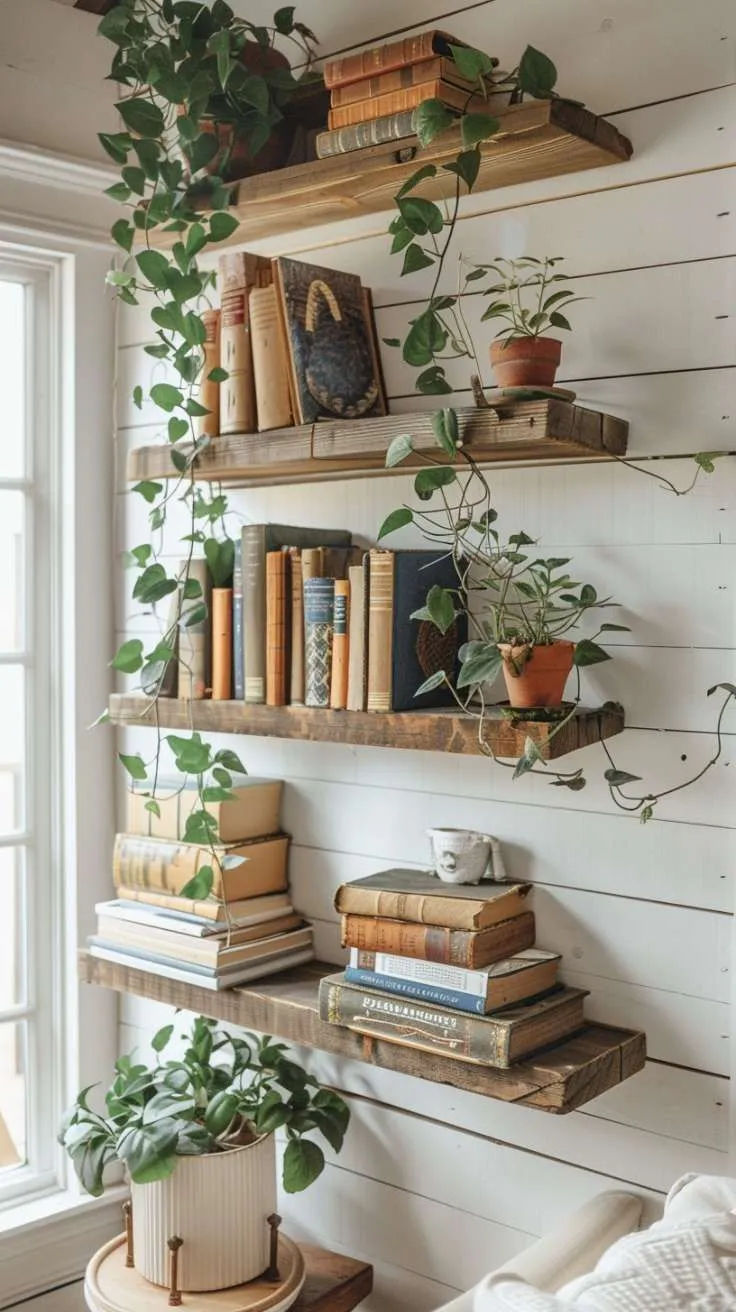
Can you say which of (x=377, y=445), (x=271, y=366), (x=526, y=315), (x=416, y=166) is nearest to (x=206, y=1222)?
(x=377, y=445)

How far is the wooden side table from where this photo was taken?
185cm

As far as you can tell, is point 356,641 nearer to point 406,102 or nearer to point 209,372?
point 209,372

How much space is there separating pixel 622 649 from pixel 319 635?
41 cm

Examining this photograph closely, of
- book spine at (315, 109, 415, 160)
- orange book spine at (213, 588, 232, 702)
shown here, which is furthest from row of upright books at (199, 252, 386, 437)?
orange book spine at (213, 588, 232, 702)

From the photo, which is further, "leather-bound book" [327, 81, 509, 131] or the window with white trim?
the window with white trim

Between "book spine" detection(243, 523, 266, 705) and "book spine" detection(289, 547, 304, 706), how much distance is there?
0.05m

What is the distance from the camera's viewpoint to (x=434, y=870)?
1.90 m

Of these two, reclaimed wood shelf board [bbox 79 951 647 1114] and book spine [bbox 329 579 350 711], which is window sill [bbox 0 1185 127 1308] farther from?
book spine [bbox 329 579 350 711]

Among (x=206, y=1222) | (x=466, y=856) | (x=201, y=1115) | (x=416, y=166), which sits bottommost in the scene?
(x=206, y=1222)

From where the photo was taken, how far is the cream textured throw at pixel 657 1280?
1177 mm

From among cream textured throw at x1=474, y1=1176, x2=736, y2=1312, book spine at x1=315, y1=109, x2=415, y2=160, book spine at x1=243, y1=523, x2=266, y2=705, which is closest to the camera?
cream textured throw at x1=474, y1=1176, x2=736, y2=1312

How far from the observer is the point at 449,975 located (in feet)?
5.52

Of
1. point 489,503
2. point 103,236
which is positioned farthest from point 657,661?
point 103,236

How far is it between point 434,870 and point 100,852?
76 centimetres
